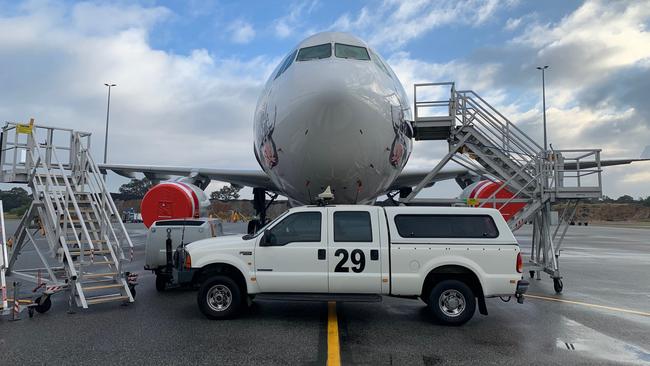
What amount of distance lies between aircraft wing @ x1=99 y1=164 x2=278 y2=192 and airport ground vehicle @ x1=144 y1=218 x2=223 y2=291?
195 inches

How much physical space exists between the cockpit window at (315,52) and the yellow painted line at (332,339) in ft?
14.3

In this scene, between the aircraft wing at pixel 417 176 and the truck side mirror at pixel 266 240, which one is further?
the aircraft wing at pixel 417 176

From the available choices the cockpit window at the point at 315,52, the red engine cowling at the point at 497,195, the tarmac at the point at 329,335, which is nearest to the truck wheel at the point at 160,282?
the tarmac at the point at 329,335

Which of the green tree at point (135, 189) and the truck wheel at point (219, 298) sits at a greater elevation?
the green tree at point (135, 189)

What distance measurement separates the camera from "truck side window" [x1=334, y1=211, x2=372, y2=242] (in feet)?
21.9

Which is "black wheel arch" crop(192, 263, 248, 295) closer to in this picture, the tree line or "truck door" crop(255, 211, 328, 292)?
"truck door" crop(255, 211, 328, 292)

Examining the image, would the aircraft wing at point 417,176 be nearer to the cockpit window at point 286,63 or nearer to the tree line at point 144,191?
the cockpit window at point 286,63

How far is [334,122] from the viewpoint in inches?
266

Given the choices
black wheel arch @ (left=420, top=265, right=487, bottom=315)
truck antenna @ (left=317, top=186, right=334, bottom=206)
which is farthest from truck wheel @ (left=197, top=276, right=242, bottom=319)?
black wheel arch @ (left=420, top=265, right=487, bottom=315)

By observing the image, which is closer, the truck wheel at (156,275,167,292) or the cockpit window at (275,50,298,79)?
the cockpit window at (275,50,298,79)

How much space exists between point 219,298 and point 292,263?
1.23 metres

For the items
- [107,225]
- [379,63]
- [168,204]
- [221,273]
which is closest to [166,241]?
[107,225]

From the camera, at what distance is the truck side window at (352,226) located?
21.9 ft

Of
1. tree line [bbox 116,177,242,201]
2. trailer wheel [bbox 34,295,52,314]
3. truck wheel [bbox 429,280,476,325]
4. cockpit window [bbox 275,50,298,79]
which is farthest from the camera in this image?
tree line [bbox 116,177,242,201]
